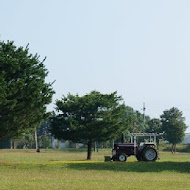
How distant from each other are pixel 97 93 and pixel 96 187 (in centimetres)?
3423

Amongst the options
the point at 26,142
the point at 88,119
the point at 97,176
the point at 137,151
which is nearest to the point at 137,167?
the point at 137,151

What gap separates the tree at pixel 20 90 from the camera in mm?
36312

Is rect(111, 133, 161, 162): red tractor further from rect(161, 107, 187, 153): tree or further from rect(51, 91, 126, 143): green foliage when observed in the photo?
rect(161, 107, 187, 153): tree

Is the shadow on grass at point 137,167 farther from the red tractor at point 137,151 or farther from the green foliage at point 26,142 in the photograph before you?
the green foliage at point 26,142

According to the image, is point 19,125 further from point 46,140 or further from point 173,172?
point 46,140

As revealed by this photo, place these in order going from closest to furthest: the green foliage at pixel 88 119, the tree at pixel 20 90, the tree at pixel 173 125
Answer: the tree at pixel 20 90
the green foliage at pixel 88 119
the tree at pixel 173 125

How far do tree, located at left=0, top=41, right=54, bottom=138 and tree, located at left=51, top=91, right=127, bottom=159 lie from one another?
9511 mm

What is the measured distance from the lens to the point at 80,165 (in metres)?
33.7

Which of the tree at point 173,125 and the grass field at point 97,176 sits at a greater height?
the tree at point 173,125

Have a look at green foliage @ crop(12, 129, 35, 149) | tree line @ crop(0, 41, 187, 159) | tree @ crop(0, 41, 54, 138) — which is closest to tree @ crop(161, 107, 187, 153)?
tree line @ crop(0, 41, 187, 159)

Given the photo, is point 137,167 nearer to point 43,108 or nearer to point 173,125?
point 43,108

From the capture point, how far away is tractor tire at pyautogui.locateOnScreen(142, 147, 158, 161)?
39.2 meters

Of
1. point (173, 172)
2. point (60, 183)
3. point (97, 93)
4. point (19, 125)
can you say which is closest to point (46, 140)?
point (97, 93)

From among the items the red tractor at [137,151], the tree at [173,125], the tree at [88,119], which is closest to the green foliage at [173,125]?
the tree at [173,125]
